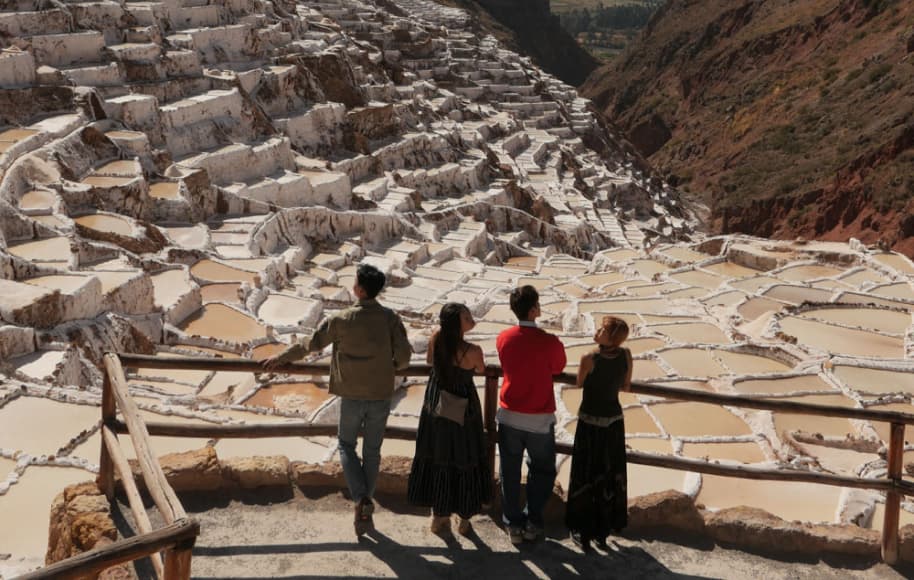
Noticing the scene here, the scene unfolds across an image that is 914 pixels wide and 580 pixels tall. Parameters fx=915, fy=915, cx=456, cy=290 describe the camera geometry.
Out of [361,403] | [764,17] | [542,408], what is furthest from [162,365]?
[764,17]

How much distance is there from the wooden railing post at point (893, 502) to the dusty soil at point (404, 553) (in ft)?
0.37

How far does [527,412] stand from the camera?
4.82 m

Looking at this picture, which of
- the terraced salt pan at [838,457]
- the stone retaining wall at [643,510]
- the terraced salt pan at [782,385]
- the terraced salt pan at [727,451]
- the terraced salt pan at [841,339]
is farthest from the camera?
the terraced salt pan at [841,339]

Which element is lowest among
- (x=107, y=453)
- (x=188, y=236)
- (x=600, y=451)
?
(x=188, y=236)

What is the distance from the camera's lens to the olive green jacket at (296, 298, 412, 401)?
4.80m

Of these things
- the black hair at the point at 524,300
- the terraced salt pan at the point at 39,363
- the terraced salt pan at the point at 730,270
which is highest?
the black hair at the point at 524,300

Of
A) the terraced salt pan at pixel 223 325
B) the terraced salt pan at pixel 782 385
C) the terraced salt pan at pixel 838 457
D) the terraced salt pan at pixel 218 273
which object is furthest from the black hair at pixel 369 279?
the terraced salt pan at pixel 218 273

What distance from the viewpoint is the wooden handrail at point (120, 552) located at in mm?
2967

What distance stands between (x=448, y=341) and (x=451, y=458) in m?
0.63

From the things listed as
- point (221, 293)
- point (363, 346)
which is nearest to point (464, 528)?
point (363, 346)

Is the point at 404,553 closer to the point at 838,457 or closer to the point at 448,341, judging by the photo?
the point at 448,341

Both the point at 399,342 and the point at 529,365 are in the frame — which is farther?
the point at 399,342

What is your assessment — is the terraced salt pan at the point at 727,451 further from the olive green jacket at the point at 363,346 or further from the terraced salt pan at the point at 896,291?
the terraced salt pan at the point at 896,291

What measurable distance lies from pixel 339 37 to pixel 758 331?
1030 inches
